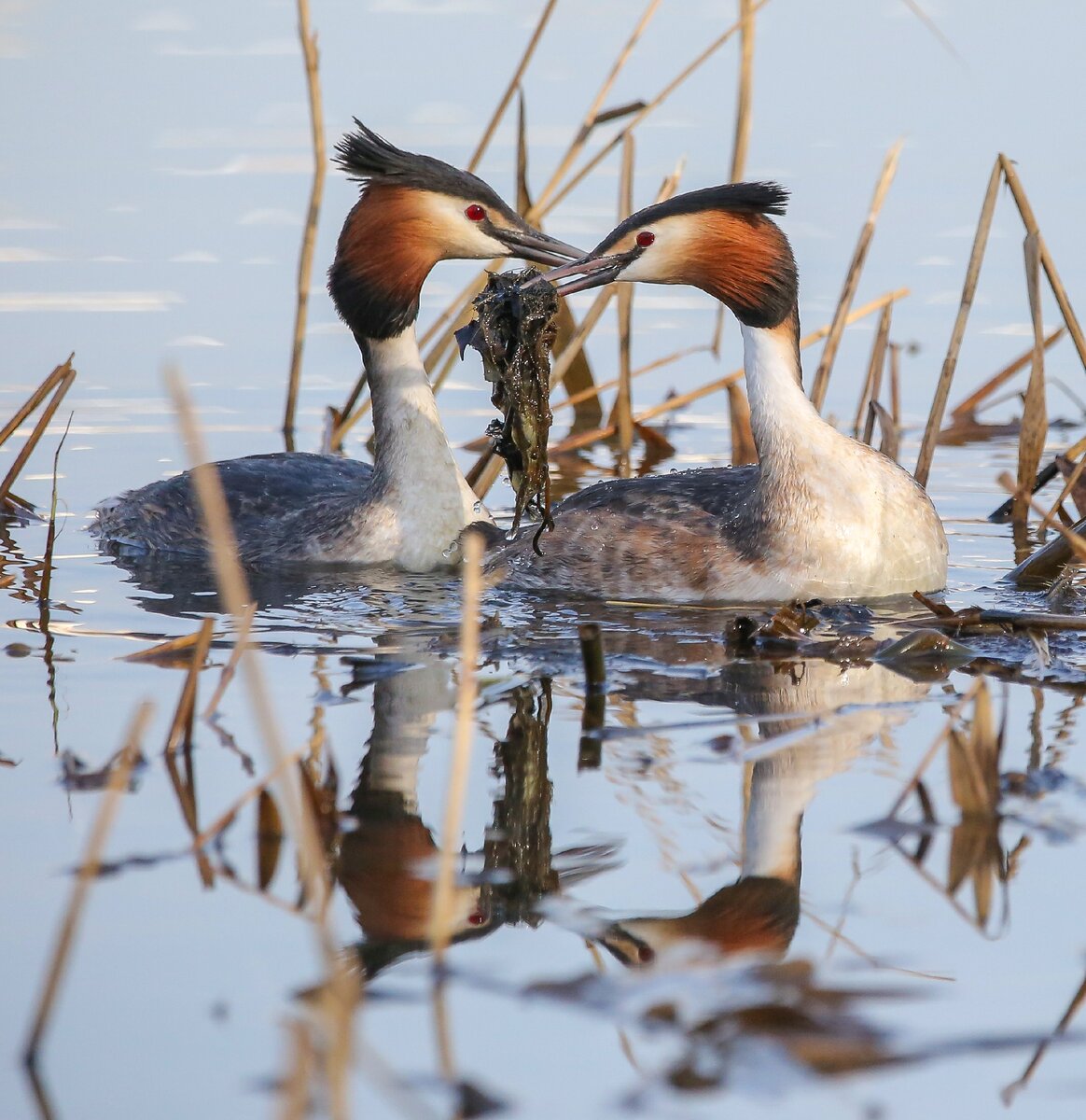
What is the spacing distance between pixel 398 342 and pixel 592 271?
4.15ft

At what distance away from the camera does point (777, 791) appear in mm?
4668

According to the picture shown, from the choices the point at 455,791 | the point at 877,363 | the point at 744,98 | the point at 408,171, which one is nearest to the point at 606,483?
the point at 408,171

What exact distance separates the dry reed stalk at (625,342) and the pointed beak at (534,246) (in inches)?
55.9

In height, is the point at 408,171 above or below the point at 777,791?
above

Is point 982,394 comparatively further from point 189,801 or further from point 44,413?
point 189,801

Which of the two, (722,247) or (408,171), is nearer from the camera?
(722,247)

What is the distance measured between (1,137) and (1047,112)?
25.3ft

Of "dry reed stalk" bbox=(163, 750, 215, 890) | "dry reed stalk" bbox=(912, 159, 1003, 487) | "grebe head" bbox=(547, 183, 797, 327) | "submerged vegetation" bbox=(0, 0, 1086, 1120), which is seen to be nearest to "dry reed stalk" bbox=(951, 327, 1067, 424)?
"dry reed stalk" bbox=(912, 159, 1003, 487)

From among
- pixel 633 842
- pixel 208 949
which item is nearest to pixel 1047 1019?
pixel 633 842

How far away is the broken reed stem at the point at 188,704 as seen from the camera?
4758 millimetres

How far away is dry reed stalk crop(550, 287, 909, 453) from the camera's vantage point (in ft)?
29.5

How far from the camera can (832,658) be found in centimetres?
593

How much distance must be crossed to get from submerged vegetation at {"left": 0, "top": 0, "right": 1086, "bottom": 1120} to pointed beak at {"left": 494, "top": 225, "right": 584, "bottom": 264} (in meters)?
0.92

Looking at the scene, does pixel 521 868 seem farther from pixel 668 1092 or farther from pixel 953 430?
pixel 953 430
